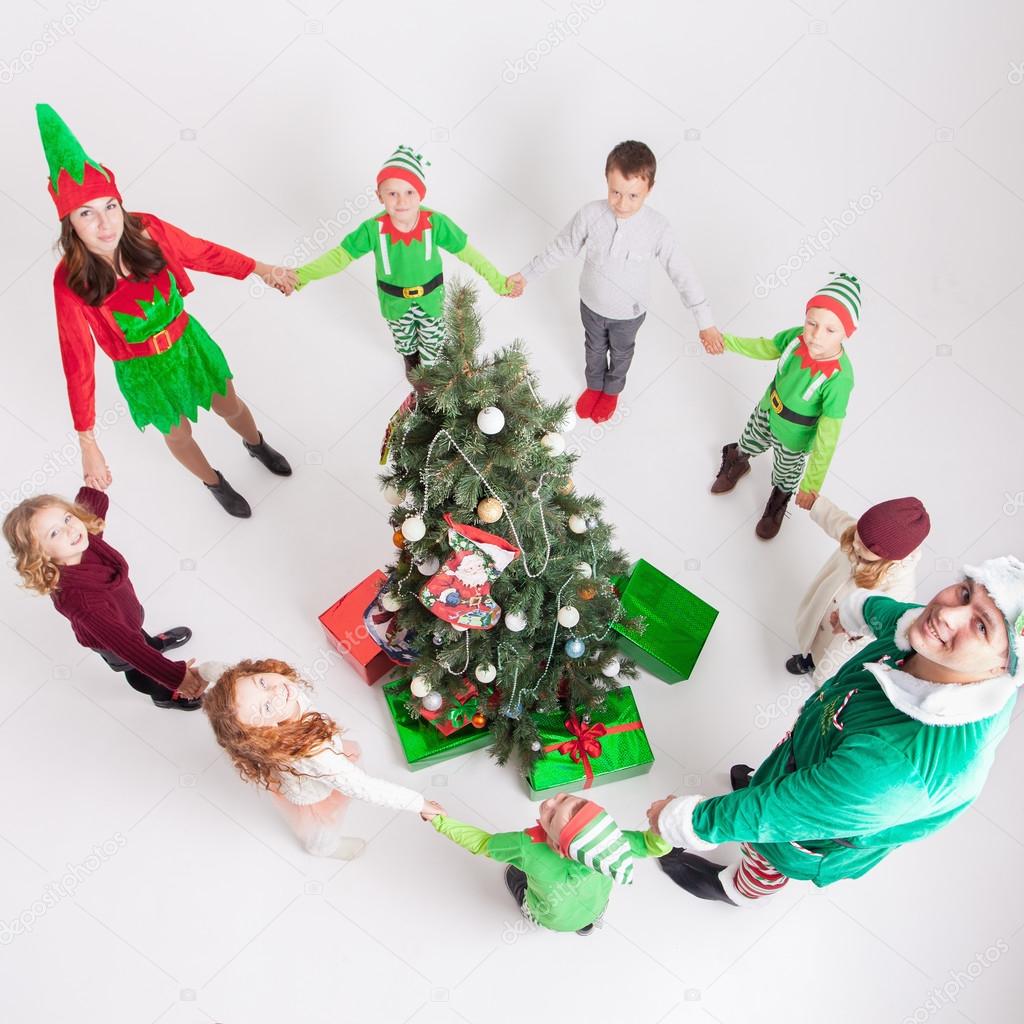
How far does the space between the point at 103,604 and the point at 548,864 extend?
148 centimetres

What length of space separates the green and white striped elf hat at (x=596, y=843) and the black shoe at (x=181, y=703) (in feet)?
4.92

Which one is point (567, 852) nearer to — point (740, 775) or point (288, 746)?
point (288, 746)

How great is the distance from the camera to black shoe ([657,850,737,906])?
9.27 feet

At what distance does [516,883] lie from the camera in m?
2.77

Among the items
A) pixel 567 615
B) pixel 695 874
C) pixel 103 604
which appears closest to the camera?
pixel 567 615

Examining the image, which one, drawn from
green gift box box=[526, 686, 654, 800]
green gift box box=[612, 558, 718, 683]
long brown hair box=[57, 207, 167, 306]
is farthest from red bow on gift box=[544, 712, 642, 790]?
long brown hair box=[57, 207, 167, 306]

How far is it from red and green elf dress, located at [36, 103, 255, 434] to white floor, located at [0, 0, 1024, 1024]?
675 mm

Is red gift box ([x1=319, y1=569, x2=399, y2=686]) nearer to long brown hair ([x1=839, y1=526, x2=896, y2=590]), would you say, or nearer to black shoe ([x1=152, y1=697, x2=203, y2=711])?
black shoe ([x1=152, y1=697, x2=203, y2=711])

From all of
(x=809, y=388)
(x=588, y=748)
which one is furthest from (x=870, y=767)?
(x=809, y=388)

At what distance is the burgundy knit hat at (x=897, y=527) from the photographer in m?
2.42

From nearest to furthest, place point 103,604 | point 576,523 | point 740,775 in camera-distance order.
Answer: point 576,523
point 103,604
point 740,775

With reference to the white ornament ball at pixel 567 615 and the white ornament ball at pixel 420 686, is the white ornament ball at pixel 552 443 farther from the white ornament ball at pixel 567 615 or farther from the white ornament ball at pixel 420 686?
the white ornament ball at pixel 420 686

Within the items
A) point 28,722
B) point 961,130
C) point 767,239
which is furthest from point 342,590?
point 961,130

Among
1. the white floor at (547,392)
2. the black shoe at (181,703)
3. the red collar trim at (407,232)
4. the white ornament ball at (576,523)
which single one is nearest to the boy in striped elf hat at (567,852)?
the white floor at (547,392)
